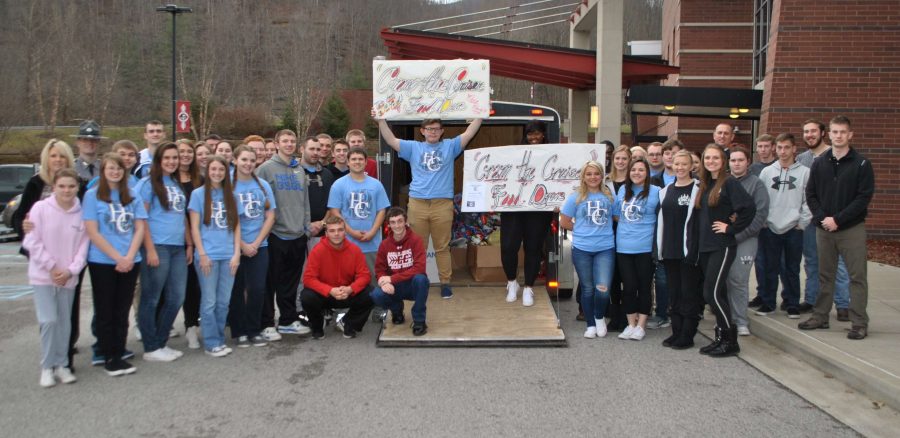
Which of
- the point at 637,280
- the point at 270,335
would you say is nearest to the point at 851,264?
the point at 637,280

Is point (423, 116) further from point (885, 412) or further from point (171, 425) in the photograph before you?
point (885, 412)

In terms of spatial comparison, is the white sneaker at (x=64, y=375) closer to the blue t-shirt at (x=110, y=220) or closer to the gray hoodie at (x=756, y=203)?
the blue t-shirt at (x=110, y=220)

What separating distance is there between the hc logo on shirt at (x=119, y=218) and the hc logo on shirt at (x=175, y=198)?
415 mm

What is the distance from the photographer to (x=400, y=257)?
6.84 metres

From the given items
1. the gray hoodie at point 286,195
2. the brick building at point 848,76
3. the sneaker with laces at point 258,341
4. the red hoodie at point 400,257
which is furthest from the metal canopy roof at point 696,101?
the sneaker with laces at point 258,341

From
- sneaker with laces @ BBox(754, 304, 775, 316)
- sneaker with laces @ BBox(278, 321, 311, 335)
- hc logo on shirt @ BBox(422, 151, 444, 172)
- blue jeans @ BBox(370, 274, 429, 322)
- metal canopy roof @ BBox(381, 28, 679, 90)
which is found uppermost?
metal canopy roof @ BBox(381, 28, 679, 90)

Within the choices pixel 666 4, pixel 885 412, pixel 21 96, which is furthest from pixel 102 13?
pixel 885 412

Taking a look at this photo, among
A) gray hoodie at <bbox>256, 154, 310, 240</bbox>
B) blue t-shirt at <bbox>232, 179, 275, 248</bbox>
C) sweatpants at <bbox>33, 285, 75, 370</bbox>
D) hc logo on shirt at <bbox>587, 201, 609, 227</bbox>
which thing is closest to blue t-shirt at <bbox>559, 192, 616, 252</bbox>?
hc logo on shirt at <bbox>587, 201, 609, 227</bbox>

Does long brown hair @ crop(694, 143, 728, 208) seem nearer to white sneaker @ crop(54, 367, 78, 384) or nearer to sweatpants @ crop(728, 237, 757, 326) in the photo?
sweatpants @ crop(728, 237, 757, 326)

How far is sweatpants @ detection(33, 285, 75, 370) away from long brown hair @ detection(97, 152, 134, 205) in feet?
2.62

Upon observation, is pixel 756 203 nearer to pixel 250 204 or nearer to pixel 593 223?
pixel 593 223

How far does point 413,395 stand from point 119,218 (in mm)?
2778

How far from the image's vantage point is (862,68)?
12016 millimetres

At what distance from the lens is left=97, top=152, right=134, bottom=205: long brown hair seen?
17.9 ft
